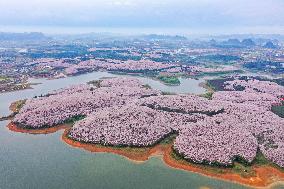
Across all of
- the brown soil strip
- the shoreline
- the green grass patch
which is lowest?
the green grass patch

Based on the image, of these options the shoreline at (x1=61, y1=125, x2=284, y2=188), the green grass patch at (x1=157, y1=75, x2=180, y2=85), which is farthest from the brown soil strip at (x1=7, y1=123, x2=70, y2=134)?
the green grass patch at (x1=157, y1=75, x2=180, y2=85)

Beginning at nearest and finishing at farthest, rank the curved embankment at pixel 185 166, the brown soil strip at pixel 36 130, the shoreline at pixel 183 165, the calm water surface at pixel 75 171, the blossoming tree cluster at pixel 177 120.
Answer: the calm water surface at pixel 75 171 < the shoreline at pixel 183 165 < the curved embankment at pixel 185 166 < the blossoming tree cluster at pixel 177 120 < the brown soil strip at pixel 36 130

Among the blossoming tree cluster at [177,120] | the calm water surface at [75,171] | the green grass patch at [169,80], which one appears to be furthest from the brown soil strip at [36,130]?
the green grass patch at [169,80]

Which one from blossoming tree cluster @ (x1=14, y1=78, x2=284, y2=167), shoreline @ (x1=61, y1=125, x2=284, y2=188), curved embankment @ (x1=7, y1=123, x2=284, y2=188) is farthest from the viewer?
blossoming tree cluster @ (x1=14, y1=78, x2=284, y2=167)

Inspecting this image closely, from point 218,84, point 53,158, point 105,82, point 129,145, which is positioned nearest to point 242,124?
point 129,145

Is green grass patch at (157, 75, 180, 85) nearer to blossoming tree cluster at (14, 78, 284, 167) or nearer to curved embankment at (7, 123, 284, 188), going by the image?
blossoming tree cluster at (14, 78, 284, 167)

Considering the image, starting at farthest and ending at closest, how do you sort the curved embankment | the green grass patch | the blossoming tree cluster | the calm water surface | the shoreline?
the green grass patch
the blossoming tree cluster
the curved embankment
the shoreline
the calm water surface

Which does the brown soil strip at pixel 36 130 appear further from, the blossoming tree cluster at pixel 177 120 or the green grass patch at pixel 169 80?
the green grass patch at pixel 169 80
